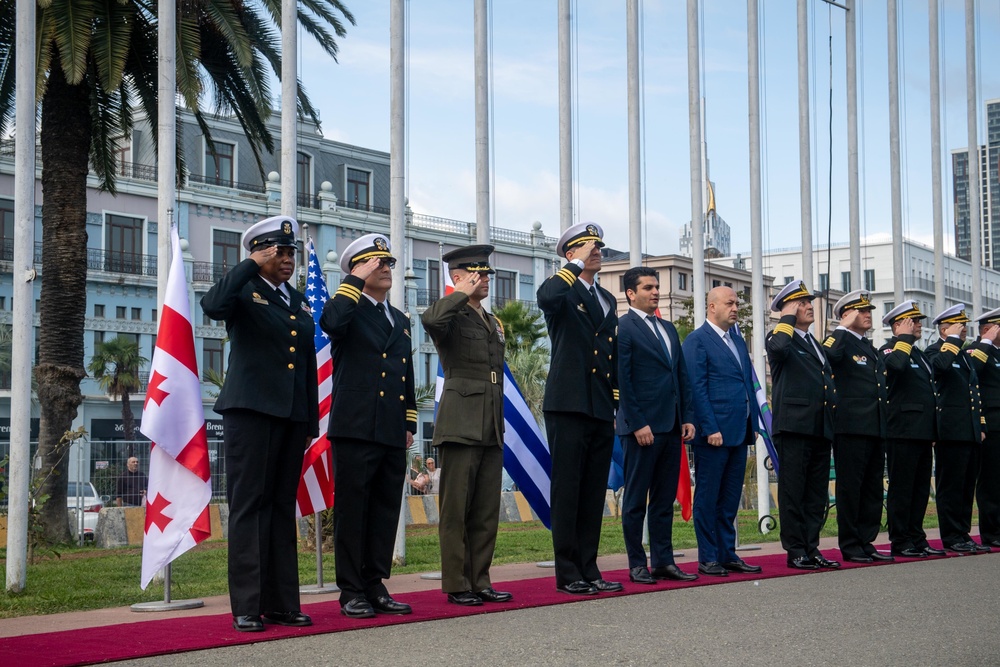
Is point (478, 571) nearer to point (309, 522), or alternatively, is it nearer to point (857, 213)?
point (309, 522)

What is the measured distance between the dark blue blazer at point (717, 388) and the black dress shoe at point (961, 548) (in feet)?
9.83

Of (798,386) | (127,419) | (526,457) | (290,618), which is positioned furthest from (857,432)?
(127,419)

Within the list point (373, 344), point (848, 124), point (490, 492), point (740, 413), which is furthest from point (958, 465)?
point (848, 124)

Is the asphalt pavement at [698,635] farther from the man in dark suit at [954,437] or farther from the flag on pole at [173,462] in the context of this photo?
the man in dark suit at [954,437]

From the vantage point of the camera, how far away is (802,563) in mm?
9398

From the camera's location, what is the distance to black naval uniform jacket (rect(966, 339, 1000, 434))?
11.7 metres

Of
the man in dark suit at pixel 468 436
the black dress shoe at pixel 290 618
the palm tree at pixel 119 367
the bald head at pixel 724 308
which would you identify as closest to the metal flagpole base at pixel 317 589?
the man in dark suit at pixel 468 436

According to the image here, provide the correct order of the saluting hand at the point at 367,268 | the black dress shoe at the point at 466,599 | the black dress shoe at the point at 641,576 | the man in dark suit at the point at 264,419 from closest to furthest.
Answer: the man in dark suit at the point at 264,419, the saluting hand at the point at 367,268, the black dress shoe at the point at 466,599, the black dress shoe at the point at 641,576

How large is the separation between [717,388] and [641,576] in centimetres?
157

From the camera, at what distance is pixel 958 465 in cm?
1133

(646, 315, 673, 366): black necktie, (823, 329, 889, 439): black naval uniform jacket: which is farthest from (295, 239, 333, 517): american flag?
(823, 329, 889, 439): black naval uniform jacket

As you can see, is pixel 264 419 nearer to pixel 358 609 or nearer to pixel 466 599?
pixel 358 609

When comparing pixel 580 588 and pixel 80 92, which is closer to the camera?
pixel 580 588

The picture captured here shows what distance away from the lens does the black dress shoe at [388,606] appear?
675 cm
